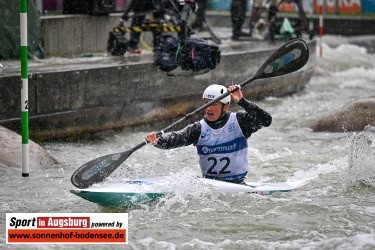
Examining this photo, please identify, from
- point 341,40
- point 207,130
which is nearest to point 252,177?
point 207,130

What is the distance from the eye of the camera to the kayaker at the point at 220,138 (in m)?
9.20

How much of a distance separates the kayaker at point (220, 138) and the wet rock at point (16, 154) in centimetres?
235

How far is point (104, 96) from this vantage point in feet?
44.4

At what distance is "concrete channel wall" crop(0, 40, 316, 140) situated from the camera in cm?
1248

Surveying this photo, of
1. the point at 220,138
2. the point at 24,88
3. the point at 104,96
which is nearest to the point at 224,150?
the point at 220,138

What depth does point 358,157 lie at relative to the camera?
35.9 feet

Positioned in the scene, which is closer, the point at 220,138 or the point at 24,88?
the point at 220,138

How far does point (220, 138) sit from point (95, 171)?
1.23 meters

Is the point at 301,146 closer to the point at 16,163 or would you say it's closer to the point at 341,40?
the point at 16,163

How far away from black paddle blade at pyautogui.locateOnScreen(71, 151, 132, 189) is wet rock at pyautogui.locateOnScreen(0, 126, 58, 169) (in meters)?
1.87

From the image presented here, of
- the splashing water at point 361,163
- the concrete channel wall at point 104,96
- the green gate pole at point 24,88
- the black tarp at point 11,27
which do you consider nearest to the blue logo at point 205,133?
the green gate pole at point 24,88

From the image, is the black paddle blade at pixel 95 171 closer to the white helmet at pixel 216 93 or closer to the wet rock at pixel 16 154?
the white helmet at pixel 216 93

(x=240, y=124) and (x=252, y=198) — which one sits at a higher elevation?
(x=240, y=124)

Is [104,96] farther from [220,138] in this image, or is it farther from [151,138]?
[151,138]
